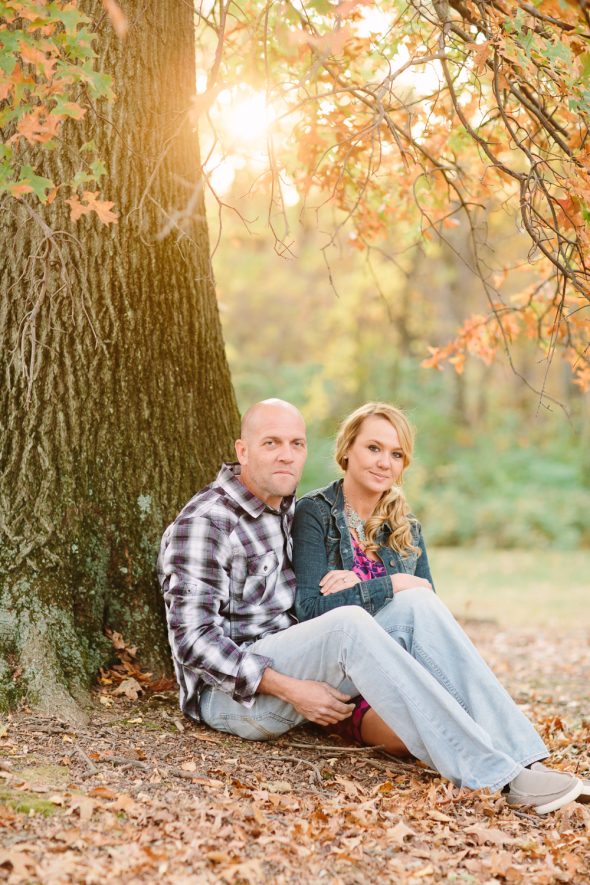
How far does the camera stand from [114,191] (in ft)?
11.3

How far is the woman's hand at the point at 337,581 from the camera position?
3168 millimetres

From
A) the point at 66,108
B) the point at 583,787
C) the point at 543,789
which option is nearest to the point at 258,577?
the point at 543,789

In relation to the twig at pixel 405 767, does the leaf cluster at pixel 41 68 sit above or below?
above

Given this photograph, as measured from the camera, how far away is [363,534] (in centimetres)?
350

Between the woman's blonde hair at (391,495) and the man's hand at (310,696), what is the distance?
2.43ft

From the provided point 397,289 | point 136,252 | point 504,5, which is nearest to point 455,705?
point 136,252

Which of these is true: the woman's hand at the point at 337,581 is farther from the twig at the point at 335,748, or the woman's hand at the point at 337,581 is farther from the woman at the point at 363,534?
the twig at the point at 335,748

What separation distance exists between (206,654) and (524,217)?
2.12m

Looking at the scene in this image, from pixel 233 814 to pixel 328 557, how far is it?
118cm

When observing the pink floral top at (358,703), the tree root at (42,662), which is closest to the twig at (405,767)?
the pink floral top at (358,703)

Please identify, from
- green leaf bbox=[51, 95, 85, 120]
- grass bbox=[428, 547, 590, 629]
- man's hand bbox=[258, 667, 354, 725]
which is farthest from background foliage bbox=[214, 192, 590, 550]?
green leaf bbox=[51, 95, 85, 120]

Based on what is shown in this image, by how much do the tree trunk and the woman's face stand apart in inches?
30.6

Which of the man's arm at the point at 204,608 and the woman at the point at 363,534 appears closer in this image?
the man's arm at the point at 204,608

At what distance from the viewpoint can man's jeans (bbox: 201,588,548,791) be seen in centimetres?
279
